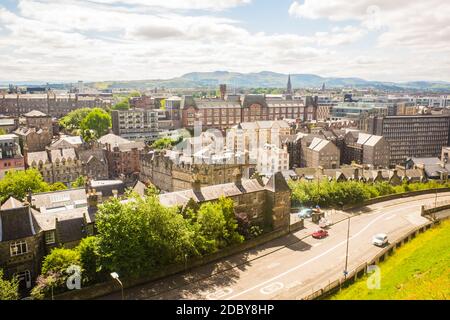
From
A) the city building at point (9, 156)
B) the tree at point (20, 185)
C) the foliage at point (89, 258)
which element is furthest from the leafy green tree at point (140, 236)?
the city building at point (9, 156)

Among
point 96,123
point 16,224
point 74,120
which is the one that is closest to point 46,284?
point 16,224

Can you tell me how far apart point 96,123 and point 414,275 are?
133576mm

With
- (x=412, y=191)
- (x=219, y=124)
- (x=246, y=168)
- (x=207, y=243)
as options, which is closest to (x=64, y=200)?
(x=207, y=243)

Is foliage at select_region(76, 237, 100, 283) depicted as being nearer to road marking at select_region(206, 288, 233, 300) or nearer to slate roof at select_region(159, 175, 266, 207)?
slate roof at select_region(159, 175, 266, 207)

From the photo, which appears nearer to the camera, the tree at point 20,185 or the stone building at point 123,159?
the tree at point 20,185

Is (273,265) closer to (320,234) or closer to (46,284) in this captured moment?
(320,234)

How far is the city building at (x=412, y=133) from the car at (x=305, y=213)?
88.9 meters

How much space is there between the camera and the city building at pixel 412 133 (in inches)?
5620

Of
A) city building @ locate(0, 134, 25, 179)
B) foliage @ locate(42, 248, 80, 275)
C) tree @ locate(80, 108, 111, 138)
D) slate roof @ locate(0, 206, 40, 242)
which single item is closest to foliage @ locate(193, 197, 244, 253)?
foliage @ locate(42, 248, 80, 275)

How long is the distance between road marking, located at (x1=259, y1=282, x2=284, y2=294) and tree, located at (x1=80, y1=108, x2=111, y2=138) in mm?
119542

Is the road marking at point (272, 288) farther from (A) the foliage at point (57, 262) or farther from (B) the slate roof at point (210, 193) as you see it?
(A) the foliage at point (57, 262)

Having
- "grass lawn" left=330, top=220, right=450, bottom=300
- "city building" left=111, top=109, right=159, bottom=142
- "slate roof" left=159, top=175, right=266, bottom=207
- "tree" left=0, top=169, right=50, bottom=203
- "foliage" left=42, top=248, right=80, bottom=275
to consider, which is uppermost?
"city building" left=111, top=109, right=159, bottom=142

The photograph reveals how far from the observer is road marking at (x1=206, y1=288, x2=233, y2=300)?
37.9m
